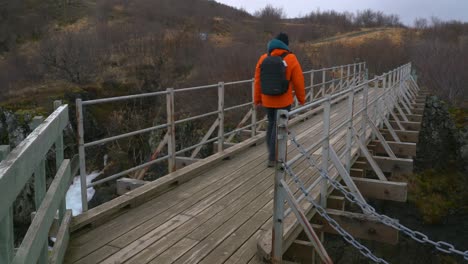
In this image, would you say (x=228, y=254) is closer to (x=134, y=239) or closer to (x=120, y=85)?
(x=134, y=239)

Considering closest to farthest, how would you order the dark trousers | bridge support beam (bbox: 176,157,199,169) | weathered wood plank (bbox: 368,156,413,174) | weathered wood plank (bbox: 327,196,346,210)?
weathered wood plank (bbox: 327,196,346,210) < the dark trousers < bridge support beam (bbox: 176,157,199,169) < weathered wood plank (bbox: 368,156,413,174)

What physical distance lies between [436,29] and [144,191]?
45.8m

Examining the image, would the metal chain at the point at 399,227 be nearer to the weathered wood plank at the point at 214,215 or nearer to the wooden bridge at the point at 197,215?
the wooden bridge at the point at 197,215

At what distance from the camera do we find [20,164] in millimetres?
1696

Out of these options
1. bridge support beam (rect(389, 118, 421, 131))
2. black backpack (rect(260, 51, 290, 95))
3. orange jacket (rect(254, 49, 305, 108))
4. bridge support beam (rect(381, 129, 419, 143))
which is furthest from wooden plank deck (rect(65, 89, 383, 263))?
bridge support beam (rect(389, 118, 421, 131))

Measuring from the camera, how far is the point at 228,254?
3553mm

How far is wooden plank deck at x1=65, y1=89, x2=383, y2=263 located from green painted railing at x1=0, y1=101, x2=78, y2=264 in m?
0.41

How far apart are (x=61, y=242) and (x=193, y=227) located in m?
1.25

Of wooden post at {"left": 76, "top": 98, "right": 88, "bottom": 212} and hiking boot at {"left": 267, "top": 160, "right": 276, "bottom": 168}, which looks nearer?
wooden post at {"left": 76, "top": 98, "right": 88, "bottom": 212}

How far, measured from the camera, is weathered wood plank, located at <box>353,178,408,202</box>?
544 centimetres

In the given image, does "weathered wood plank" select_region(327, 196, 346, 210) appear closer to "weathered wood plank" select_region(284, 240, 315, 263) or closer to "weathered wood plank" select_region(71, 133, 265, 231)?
"weathered wood plank" select_region(284, 240, 315, 263)

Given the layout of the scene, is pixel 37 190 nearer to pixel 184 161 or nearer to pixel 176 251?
pixel 176 251

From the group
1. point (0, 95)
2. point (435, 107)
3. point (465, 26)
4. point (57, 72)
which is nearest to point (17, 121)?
point (0, 95)

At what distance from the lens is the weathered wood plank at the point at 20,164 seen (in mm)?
1464
